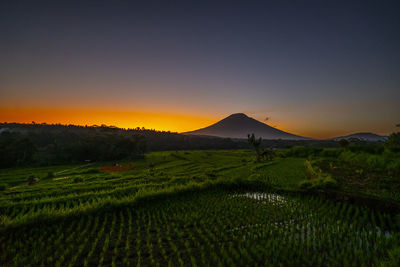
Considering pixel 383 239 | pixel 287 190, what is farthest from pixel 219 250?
pixel 287 190

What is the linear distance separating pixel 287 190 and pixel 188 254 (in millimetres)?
9018

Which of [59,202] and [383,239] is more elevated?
[383,239]

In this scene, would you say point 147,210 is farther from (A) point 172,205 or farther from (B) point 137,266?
(B) point 137,266

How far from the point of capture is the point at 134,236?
247 inches

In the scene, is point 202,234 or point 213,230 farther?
point 213,230

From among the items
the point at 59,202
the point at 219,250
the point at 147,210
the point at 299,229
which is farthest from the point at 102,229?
the point at 299,229

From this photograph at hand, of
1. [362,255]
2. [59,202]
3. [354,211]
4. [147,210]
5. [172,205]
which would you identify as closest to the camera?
[362,255]

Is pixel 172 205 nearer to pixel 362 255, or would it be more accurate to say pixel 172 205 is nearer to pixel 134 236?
pixel 134 236

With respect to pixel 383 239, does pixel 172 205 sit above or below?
below

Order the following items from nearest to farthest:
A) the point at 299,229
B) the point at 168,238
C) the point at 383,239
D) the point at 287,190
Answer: the point at 383,239, the point at 168,238, the point at 299,229, the point at 287,190

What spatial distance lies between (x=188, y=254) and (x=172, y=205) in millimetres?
4624

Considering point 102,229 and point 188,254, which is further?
point 102,229

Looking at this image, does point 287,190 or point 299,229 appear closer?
point 299,229

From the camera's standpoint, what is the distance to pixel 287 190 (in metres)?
11.6
